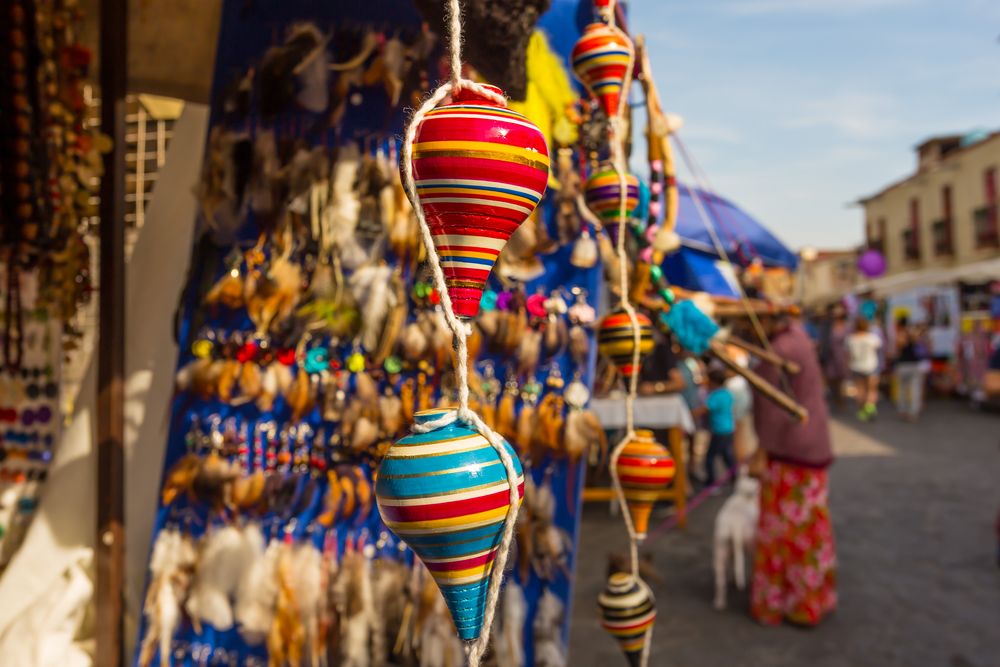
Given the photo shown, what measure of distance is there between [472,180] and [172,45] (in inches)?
86.6

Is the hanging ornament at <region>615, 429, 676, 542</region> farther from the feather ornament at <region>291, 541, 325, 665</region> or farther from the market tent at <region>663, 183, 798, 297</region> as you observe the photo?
the market tent at <region>663, 183, 798, 297</region>

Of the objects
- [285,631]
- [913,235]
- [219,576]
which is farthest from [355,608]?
[913,235]

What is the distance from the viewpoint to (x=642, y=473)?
1307 millimetres

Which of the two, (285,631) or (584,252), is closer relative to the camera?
(285,631)

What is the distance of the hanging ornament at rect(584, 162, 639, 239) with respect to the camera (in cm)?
132

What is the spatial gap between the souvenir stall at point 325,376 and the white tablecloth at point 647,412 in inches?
118

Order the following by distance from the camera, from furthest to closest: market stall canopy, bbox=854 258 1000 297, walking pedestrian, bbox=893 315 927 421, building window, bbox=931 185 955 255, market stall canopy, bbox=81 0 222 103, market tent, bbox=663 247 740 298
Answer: building window, bbox=931 185 955 255 < market stall canopy, bbox=854 258 1000 297 < walking pedestrian, bbox=893 315 927 421 < market tent, bbox=663 247 740 298 < market stall canopy, bbox=81 0 222 103

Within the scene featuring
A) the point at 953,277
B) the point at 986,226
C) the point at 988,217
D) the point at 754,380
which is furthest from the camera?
the point at 986,226

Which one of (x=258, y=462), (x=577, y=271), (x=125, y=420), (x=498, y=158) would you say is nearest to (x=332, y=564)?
(x=258, y=462)

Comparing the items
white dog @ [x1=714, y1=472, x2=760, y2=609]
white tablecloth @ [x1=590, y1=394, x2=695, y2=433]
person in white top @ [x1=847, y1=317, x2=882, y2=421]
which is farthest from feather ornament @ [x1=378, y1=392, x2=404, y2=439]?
person in white top @ [x1=847, y1=317, x2=882, y2=421]

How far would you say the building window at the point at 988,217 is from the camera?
61.7ft

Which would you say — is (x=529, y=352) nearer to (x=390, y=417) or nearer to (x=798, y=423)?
(x=390, y=417)

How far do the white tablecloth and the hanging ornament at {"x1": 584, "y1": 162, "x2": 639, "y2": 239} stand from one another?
12.6 ft

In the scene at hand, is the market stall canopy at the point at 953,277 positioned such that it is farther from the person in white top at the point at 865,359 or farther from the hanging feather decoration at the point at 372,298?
the hanging feather decoration at the point at 372,298
